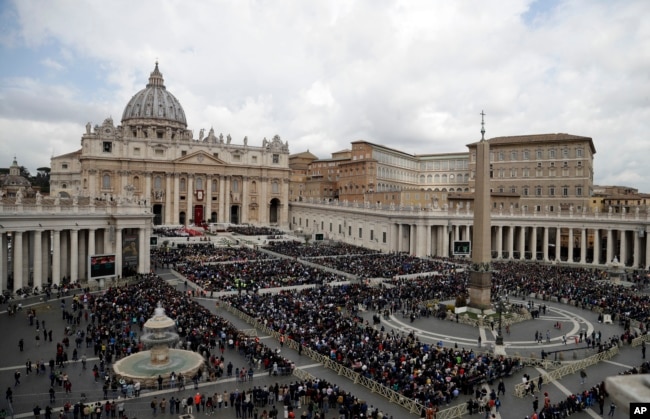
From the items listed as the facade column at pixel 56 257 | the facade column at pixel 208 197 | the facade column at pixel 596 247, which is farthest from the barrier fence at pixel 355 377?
the facade column at pixel 208 197

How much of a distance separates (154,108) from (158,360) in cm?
9887

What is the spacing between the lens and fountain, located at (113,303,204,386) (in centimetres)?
1958

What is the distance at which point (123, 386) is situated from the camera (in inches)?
696

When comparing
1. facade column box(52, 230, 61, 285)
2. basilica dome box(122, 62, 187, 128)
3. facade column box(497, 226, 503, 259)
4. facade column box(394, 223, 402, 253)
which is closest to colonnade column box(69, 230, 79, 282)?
facade column box(52, 230, 61, 285)

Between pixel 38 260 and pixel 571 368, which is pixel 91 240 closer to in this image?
pixel 38 260

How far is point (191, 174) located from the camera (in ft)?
278

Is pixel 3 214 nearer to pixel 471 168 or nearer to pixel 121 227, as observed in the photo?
pixel 121 227

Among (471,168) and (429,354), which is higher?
(471,168)

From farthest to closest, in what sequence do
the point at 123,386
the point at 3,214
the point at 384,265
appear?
the point at 384,265 < the point at 3,214 < the point at 123,386

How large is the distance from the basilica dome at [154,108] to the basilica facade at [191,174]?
6154mm

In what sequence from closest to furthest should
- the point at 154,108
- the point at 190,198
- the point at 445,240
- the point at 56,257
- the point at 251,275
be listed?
the point at 56,257 → the point at 251,275 → the point at 445,240 → the point at 190,198 → the point at 154,108

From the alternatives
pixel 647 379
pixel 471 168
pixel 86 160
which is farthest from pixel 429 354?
pixel 86 160

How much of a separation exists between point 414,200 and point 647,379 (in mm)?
63867

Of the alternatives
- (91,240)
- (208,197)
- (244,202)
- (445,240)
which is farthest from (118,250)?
(244,202)
